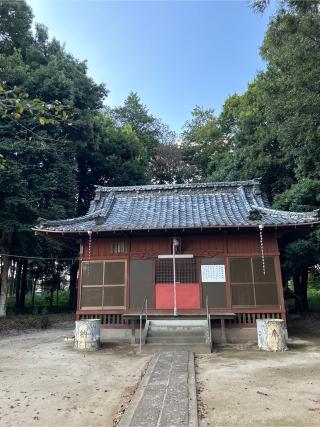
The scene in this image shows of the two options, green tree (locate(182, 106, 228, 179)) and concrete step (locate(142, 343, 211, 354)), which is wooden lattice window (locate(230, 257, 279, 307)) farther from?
green tree (locate(182, 106, 228, 179))

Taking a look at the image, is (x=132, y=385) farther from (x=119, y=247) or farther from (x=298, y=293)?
(x=298, y=293)

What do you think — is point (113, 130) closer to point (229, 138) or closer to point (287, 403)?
point (229, 138)

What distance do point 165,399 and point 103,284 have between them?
7043mm

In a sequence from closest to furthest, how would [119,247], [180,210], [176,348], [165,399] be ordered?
[165,399], [176,348], [119,247], [180,210]

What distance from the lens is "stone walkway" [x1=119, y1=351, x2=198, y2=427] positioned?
420cm

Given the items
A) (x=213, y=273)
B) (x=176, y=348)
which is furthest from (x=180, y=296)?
(x=176, y=348)

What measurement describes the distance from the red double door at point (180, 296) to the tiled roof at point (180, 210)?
2153 mm

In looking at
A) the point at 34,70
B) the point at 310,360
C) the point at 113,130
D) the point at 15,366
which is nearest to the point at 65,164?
the point at 34,70

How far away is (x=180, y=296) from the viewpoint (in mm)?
11453

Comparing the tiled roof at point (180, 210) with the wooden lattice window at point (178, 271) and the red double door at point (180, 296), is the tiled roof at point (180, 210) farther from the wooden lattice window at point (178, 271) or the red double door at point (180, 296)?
the red double door at point (180, 296)

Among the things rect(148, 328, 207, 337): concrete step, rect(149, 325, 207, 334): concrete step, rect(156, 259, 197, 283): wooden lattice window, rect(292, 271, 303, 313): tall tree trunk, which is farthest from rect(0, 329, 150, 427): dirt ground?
rect(292, 271, 303, 313): tall tree trunk

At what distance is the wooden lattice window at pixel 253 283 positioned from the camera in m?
11.1

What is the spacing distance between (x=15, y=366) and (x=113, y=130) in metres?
22.4

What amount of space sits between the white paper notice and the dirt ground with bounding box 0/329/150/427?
3433 mm
